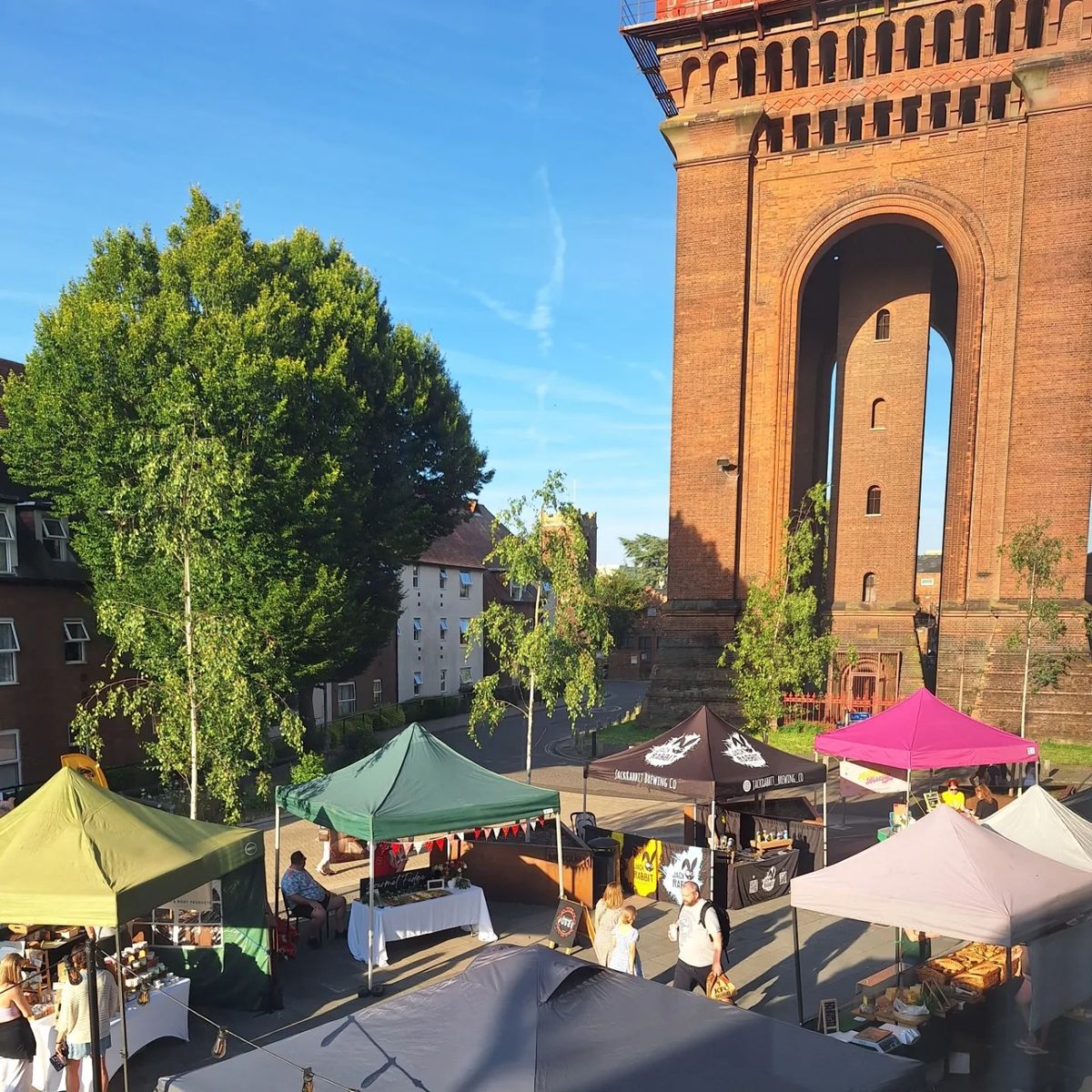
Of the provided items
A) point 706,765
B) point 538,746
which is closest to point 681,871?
point 706,765

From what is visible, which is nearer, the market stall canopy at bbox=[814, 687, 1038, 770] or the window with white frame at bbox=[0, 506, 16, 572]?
the market stall canopy at bbox=[814, 687, 1038, 770]

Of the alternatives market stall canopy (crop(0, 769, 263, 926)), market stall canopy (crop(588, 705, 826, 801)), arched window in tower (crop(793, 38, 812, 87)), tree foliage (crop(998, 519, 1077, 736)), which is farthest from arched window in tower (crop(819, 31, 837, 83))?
market stall canopy (crop(0, 769, 263, 926))

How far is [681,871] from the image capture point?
13.8 m

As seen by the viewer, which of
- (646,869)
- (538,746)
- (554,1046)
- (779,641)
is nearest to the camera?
(554,1046)

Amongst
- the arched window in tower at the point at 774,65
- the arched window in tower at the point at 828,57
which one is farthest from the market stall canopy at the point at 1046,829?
the arched window in tower at the point at 774,65

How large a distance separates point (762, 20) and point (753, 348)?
431 inches

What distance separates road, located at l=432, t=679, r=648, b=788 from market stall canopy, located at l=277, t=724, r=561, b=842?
12.4 meters

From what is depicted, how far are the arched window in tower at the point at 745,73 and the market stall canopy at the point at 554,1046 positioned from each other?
31665 mm

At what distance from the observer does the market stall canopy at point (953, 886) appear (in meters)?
7.52

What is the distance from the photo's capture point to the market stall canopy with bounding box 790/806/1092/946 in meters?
7.52

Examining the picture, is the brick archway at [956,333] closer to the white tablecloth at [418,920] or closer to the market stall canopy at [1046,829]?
the market stall canopy at [1046,829]

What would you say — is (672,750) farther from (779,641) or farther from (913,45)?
(913,45)

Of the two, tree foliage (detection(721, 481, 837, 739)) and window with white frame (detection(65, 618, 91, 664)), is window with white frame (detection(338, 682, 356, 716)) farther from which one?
tree foliage (detection(721, 481, 837, 739))

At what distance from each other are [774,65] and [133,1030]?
107 feet
